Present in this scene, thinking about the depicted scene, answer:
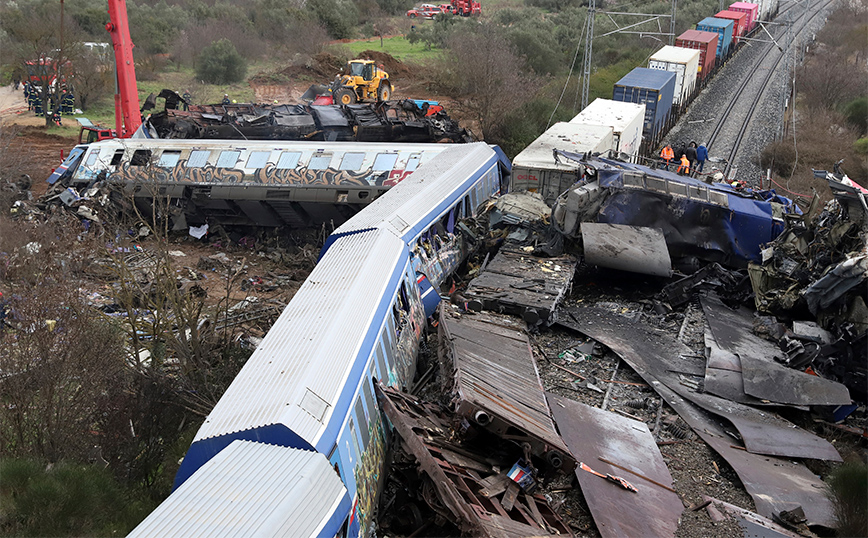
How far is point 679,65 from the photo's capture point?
30375mm

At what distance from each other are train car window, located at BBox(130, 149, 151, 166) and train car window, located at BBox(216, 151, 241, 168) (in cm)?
211

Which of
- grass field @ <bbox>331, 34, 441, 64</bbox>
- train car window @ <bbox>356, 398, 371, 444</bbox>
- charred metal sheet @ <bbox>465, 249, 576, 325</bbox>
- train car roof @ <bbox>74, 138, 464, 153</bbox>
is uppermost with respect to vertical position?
train car window @ <bbox>356, 398, 371, 444</bbox>

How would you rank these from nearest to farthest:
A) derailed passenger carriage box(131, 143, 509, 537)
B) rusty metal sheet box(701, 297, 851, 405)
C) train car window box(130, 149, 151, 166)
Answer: derailed passenger carriage box(131, 143, 509, 537), rusty metal sheet box(701, 297, 851, 405), train car window box(130, 149, 151, 166)

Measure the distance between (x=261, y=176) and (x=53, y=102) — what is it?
17700 mm

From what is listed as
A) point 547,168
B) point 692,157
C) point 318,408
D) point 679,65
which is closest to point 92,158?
point 547,168

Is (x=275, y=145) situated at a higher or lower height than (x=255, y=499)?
lower

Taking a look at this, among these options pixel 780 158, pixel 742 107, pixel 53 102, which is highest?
pixel 53 102

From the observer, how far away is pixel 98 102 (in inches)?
1375

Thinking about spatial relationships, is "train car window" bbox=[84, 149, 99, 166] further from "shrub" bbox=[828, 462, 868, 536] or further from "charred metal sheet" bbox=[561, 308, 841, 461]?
"shrub" bbox=[828, 462, 868, 536]

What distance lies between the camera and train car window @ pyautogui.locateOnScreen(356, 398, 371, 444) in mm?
7691

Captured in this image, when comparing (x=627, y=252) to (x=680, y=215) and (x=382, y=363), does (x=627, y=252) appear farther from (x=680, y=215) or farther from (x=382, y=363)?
(x=382, y=363)

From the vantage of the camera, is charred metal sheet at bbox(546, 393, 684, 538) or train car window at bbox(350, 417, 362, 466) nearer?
train car window at bbox(350, 417, 362, 466)

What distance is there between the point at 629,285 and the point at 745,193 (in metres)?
3.48

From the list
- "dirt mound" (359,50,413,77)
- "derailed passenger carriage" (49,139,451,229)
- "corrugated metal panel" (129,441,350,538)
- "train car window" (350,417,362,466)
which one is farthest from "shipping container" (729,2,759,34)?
"corrugated metal panel" (129,441,350,538)
